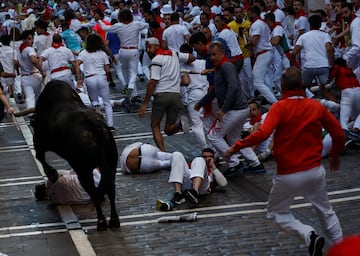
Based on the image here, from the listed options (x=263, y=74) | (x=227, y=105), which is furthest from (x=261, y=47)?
(x=227, y=105)

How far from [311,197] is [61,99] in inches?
171

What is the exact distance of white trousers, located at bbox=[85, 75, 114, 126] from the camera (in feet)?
55.5

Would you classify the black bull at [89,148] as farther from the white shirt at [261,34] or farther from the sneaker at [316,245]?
the white shirt at [261,34]

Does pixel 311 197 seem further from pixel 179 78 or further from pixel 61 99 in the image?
pixel 179 78

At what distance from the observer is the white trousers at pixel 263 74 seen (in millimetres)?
17359

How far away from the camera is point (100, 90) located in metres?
17.1

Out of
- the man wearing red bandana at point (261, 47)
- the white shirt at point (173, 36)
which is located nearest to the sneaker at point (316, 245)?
the man wearing red bandana at point (261, 47)

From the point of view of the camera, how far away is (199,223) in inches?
395

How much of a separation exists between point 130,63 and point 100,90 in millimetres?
3387

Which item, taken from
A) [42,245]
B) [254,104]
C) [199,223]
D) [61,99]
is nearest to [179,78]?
[254,104]

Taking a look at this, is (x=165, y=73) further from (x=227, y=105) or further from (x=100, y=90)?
(x=100, y=90)

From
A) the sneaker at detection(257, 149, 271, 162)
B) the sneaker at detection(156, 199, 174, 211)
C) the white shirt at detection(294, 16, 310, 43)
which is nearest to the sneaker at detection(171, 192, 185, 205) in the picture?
the sneaker at detection(156, 199, 174, 211)

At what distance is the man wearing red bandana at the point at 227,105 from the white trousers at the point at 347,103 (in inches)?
84.7

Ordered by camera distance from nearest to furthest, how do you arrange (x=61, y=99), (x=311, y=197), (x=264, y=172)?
(x=311, y=197), (x=61, y=99), (x=264, y=172)
